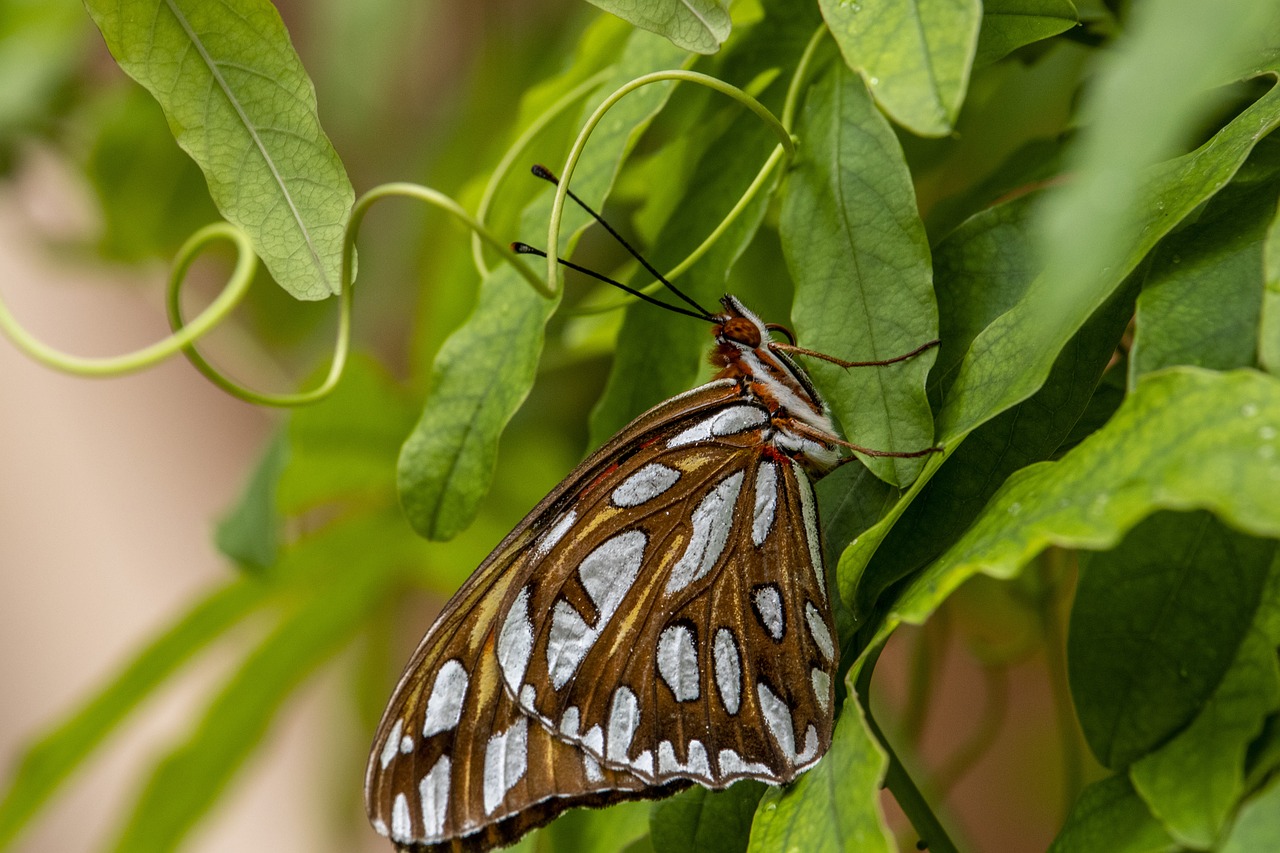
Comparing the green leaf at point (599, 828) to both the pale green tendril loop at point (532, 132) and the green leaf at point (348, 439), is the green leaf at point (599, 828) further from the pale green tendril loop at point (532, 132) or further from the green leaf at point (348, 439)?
the green leaf at point (348, 439)

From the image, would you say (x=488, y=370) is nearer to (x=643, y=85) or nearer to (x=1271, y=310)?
(x=643, y=85)

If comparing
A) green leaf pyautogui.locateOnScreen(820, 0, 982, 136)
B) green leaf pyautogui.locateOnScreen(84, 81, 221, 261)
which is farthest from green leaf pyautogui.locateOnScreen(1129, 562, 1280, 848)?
green leaf pyautogui.locateOnScreen(84, 81, 221, 261)

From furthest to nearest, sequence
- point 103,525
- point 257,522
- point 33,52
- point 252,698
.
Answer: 1. point 103,525
2. point 33,52
3. point 252,698
4. point 257,522

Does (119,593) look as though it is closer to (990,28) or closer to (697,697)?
(697,697)

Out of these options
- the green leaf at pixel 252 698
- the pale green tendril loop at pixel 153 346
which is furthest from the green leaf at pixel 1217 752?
the green leaf at pixel 252 698

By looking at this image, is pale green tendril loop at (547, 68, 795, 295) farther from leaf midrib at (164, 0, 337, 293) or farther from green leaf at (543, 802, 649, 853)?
green leaf at (543, 802, 649, 853)

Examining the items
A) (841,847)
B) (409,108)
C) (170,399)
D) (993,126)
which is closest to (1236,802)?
(841,847)

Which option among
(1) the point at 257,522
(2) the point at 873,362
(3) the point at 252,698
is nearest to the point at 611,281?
(2) the point at 873,362
